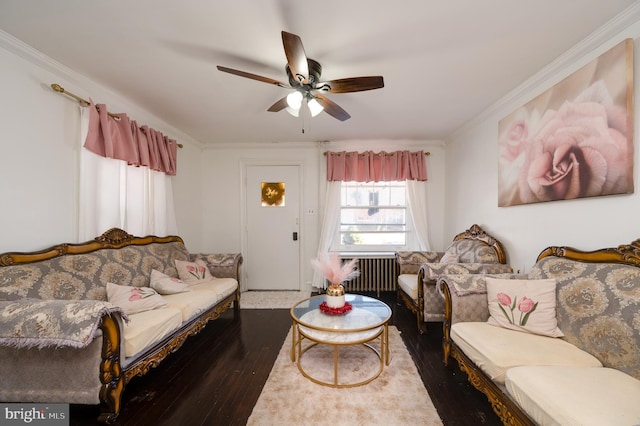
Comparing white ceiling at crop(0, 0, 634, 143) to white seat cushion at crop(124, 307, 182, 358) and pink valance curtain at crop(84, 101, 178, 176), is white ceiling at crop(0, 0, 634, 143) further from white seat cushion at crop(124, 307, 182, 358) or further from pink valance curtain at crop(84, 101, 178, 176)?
white seat cushion at crop(124, 307, 182, 358)

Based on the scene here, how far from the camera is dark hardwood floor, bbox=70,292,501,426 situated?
1517mm

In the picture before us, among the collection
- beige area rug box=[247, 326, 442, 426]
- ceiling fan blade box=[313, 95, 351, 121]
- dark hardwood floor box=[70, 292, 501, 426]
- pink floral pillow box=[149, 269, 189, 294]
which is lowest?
dark hardwood floor box=[70, 292, 501, 426]

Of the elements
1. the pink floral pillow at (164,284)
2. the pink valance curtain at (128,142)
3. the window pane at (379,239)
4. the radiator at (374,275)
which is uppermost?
the pink valance curtain at (128,142)

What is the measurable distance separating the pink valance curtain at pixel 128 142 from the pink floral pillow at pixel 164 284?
3.96 feet

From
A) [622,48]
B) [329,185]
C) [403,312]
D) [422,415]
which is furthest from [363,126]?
[422,415]

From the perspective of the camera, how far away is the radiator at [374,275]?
3.80 m

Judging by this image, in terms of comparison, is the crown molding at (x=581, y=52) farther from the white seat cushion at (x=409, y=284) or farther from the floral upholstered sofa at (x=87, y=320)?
the floral upholstered sofa at (x=87, y=320)

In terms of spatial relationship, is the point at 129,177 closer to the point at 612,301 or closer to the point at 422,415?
the point at 422,415

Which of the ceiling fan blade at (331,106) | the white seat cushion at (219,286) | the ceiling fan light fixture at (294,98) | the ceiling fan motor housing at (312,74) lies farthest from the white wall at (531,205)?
the white seat cushion at (219,286)

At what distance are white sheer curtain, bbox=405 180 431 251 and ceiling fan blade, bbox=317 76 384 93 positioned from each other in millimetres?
2412

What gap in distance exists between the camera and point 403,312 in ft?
10.3

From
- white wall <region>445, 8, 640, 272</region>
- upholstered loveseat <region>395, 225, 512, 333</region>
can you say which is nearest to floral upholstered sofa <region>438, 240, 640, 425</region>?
white wall <region>445, 8, 640, 272</region>

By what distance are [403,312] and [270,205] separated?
2.53 meters

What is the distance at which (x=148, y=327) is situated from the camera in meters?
1.69
